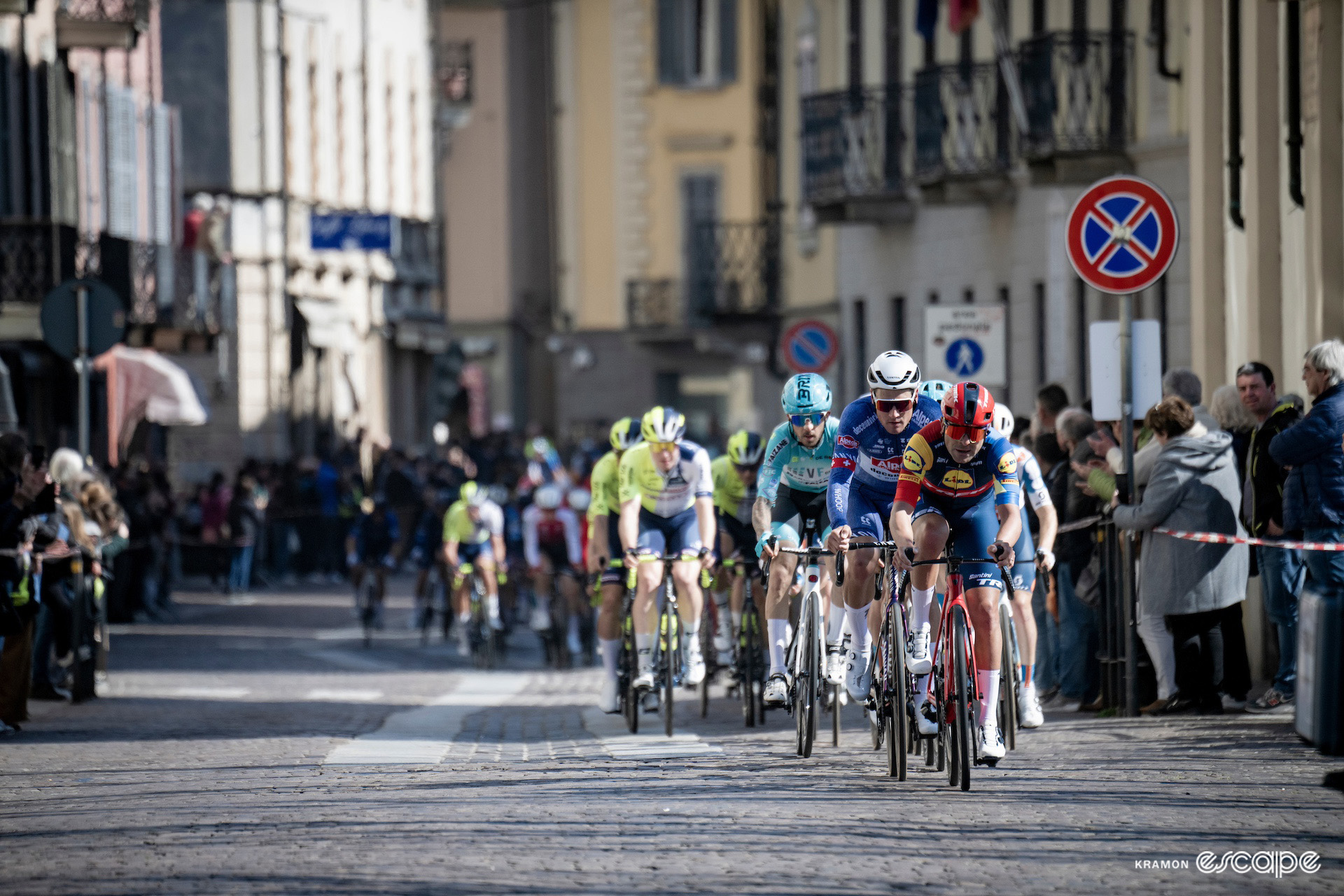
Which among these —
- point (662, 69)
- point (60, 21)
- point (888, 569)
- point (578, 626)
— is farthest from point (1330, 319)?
point (662, 69)

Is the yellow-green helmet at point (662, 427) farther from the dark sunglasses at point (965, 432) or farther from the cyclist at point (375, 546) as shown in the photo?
the cyclist at point (375, 546)

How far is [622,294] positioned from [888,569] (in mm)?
44288

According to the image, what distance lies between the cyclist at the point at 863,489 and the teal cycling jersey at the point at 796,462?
137 centimetres

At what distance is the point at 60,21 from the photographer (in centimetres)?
3152

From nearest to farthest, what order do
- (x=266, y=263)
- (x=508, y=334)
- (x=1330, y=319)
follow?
(x=1330, y=319) < (x=266, y=263) < (x=508, y=334)

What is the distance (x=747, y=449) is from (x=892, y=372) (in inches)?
180

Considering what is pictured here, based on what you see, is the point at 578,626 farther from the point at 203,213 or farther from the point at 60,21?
the point at 203,213

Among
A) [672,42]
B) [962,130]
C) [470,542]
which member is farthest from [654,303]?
[470,542]

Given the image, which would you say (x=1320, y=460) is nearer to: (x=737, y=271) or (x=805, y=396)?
(x=805, y=396)

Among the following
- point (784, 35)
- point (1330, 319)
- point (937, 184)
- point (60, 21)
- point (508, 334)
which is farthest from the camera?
point (508, 334)

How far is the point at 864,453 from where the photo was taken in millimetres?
12680

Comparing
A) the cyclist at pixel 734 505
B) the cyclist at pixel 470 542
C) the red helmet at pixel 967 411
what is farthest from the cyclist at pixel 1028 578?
the cyclist at pixel 470 542

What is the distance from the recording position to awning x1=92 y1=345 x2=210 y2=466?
34.3 meters

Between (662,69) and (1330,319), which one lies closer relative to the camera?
(1330,319)
